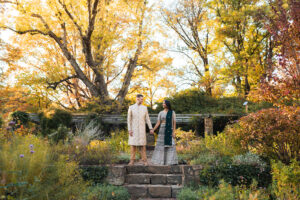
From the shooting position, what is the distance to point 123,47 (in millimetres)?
15625

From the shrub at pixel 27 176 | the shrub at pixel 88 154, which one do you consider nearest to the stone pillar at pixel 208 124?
the shrub at pixel 88 154

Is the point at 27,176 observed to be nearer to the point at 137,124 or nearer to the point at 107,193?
the point at 107,193

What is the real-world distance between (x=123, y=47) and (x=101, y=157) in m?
9.41

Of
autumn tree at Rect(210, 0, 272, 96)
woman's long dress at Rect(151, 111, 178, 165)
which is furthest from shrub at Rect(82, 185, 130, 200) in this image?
autumn tree at Rect(210, 0, 272, 96)

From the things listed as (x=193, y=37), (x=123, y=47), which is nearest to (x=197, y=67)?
(x=193, y=37)

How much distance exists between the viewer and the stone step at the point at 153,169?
734cm

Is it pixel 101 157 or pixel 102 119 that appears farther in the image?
pixel 102 119

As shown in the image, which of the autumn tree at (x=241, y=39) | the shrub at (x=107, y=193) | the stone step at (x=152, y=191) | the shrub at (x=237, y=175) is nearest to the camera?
the shrub at (x=107, y=193)

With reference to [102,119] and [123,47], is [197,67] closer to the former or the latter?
[123,47]

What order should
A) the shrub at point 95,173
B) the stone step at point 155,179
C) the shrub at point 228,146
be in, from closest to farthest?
the shrub at point 95,173
the stone step at point 155,179
the shrub at point 228,146

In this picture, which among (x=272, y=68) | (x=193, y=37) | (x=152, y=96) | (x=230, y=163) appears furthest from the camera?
(x=152, y=96)

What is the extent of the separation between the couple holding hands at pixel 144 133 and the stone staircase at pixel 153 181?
0.25 m

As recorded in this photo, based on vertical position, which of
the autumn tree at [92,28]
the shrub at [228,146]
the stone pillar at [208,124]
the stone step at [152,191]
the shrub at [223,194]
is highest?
the autumn tree at [92,28]

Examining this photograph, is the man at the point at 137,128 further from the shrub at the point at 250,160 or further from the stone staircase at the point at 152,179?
the shrub at the point at 250,160
